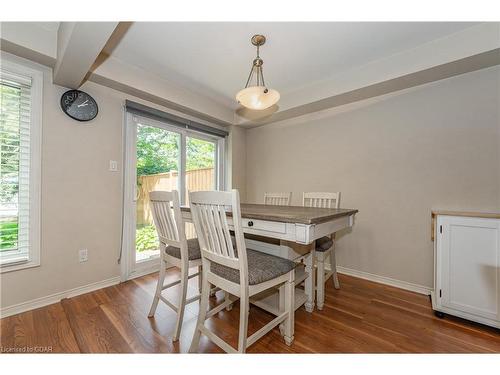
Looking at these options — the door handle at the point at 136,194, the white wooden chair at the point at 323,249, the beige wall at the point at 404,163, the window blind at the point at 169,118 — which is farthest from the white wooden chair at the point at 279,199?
the door handle at the point at 136,194

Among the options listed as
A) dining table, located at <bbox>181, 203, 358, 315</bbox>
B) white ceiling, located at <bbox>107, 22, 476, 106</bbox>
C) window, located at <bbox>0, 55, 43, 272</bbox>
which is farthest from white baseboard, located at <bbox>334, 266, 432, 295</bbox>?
window, located at <bbox>0, 55, 43, 272</bbox>

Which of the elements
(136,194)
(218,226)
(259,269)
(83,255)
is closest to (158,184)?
(136,194)

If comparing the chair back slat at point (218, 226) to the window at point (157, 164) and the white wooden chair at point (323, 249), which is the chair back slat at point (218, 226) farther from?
the window at point (157, 164)

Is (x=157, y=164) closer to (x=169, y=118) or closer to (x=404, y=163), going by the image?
(x=169, y=118)

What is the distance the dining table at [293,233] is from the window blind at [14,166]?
1.31m

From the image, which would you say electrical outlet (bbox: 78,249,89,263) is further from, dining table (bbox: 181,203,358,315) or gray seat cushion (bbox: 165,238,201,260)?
dining table (bbox: 181,203,358,315)

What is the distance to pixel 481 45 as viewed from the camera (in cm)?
166

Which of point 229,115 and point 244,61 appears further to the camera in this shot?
point 229,115

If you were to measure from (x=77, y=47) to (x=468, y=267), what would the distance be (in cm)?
325

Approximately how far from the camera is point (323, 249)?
6.17ft

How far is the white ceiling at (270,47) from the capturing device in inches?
66.6
